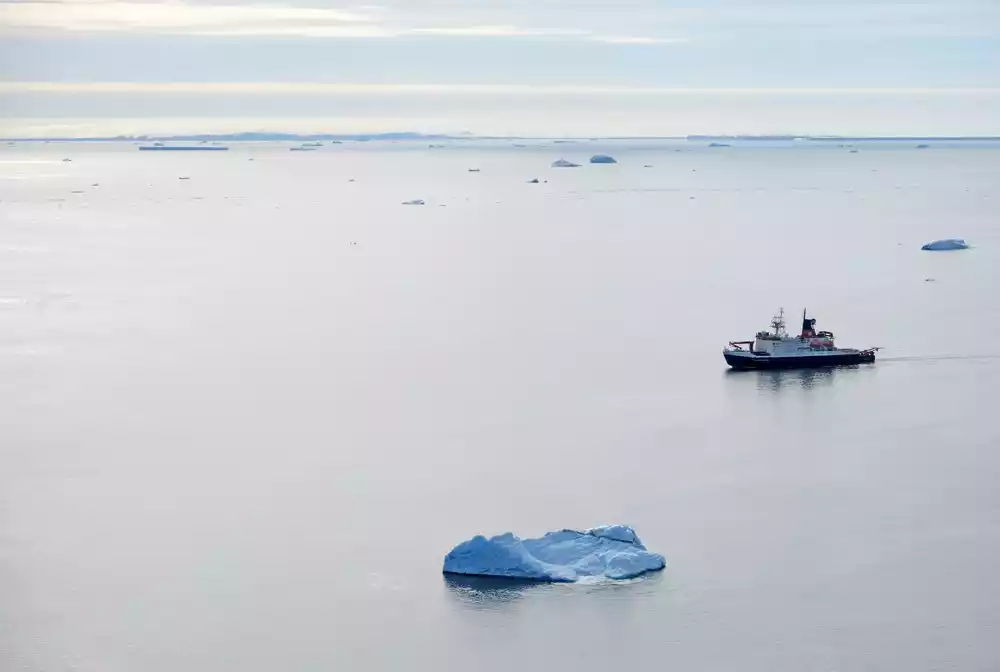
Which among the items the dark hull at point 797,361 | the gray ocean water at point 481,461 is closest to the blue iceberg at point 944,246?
the gray ocean water at point 481,461

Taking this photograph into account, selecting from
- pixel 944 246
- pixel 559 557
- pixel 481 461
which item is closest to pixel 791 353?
pixel 481 461

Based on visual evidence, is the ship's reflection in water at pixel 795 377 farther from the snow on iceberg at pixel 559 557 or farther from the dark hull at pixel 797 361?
the snow on iceberg at pixel 559 557

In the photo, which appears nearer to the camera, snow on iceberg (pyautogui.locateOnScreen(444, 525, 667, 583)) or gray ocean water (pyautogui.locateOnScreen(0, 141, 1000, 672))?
gray ocean water (pyautogui.locateOnScreen(0, 141, 1000, 672))

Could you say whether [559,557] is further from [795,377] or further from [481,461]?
[795,377]

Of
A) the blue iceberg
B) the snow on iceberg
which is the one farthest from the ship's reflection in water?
the blue iceberg

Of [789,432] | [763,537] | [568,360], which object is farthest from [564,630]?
[568,360]

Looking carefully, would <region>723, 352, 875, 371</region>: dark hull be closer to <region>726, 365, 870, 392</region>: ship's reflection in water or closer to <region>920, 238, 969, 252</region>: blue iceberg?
<region>726, 365, 870, 392</region>: ship's reflection in water

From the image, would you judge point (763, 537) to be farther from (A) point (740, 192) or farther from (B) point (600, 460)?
(A) point (740, 192)
